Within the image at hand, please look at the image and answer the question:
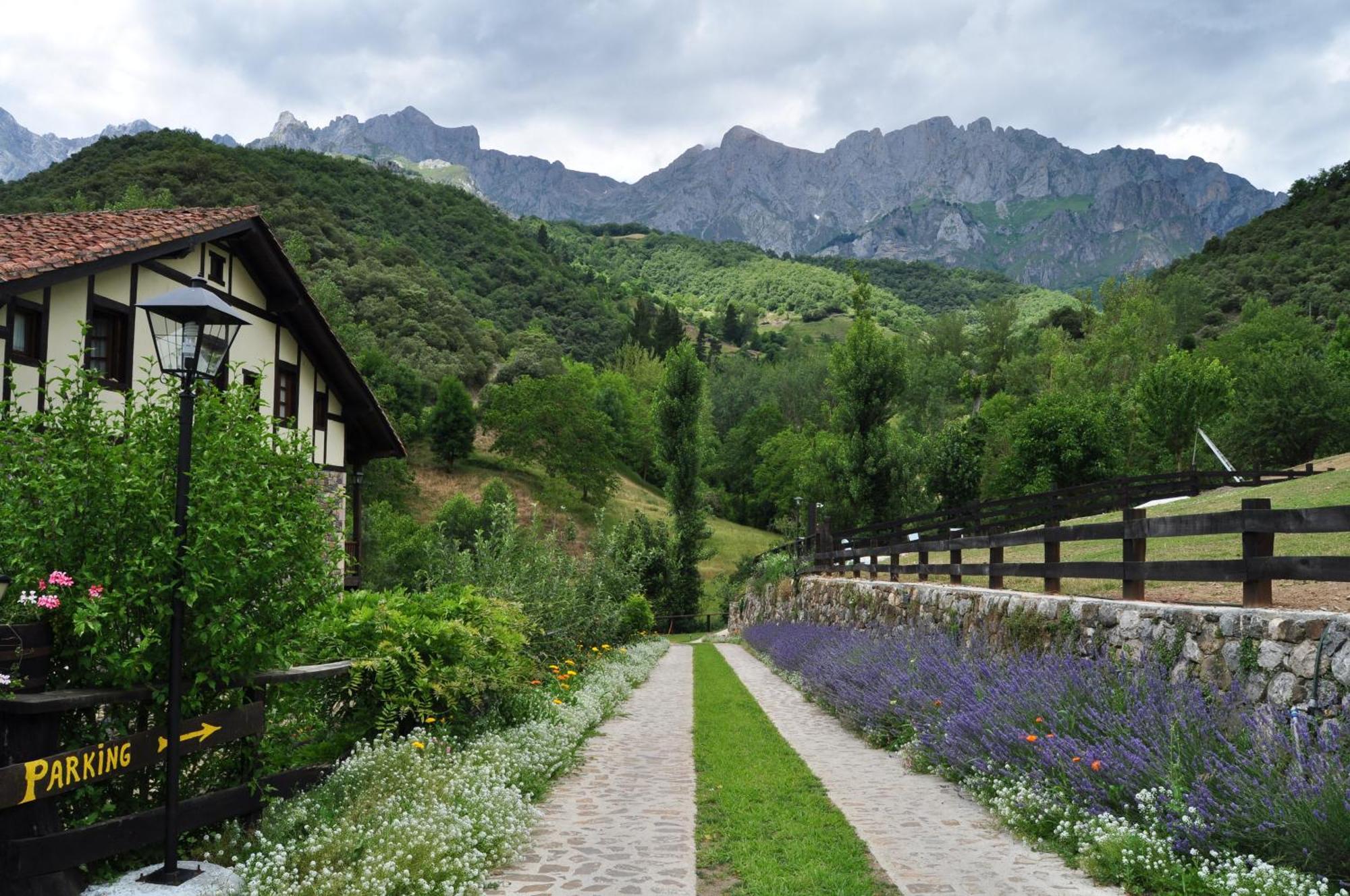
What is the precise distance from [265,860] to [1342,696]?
5451 millimetres

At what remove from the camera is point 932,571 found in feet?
45.5

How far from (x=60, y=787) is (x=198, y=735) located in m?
0.85

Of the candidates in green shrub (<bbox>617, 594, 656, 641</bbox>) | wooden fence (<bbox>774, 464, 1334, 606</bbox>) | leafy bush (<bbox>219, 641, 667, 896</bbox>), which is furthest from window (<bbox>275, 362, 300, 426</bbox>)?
leafy bush (<bbox>219, 641, 667, 896</bbox>)

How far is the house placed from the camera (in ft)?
41.4

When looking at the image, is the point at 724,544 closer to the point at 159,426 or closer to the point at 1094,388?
the point at 1094,388

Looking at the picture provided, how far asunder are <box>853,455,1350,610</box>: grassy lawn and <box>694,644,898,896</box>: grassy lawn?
365 centimetres

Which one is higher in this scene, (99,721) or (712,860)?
(99,721)

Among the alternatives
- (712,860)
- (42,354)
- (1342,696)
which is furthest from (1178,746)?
(42,354)

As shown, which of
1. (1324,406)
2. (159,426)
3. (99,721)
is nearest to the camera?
(99,721)

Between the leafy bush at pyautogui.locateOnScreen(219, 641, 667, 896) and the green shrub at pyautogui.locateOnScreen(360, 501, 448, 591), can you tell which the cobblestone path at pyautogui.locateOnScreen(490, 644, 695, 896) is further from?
the green shrub at pyautogui.locateOnScreen(360, 501, 448, 591)

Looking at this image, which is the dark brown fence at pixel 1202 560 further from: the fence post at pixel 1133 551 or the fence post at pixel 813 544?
the fence post at pixel 813 544

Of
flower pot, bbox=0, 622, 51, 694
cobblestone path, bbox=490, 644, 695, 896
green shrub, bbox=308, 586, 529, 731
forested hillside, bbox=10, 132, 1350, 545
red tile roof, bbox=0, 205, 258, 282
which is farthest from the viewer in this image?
forested hillside, bbox=10, 132, 1350, 545

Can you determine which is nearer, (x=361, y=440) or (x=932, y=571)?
(x=932, y=571)

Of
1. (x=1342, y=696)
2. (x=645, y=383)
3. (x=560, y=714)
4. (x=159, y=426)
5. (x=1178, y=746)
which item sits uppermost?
(x=645, y=383)
